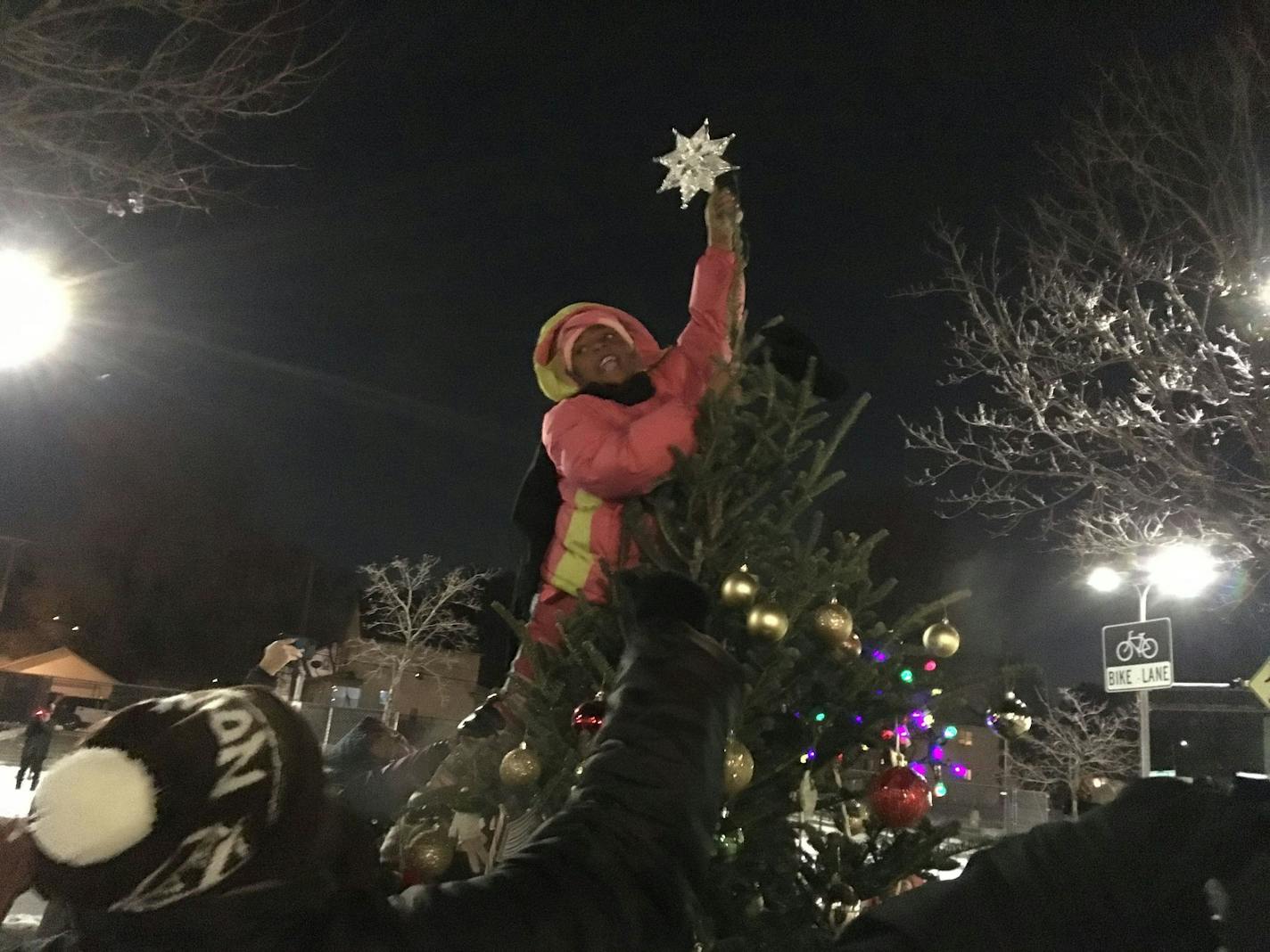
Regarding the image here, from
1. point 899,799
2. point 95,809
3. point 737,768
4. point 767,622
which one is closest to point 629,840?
point 95,809

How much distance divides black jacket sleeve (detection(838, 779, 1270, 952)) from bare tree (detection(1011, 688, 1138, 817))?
27.2 metres

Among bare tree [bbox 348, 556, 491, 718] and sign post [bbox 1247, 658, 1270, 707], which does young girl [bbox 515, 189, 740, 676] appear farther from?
bare tree [bbox 348, 556, 491, 718]

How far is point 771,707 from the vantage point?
9.50ft

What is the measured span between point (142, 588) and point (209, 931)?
31.8 meters

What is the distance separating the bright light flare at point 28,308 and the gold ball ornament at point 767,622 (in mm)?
7152

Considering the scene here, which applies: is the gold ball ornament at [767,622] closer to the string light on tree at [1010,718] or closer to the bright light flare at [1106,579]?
the string light on tree at [1010,718]

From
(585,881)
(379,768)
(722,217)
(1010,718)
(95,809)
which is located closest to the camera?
(95,809)

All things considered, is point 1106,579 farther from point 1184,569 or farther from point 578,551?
point 578,551

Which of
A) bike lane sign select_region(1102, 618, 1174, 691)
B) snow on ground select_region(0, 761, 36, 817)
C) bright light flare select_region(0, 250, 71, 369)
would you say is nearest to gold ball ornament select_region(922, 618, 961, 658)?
bike lane sign select_region(1102, 618, 1174, 691)

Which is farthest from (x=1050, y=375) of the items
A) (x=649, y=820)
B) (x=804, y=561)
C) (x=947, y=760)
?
(x=649, y=820)

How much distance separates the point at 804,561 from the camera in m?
3.03

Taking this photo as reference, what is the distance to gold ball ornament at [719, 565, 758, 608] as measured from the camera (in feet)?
8.71

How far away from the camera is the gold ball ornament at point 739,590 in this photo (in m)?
2.66

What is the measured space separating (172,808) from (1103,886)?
1.36m
